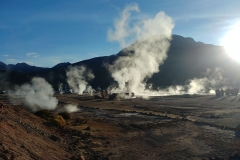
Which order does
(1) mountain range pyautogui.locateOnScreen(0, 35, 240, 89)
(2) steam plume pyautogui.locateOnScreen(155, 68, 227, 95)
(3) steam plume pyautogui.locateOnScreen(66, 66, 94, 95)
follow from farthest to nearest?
(1) mountain range pyautogui.locateOnScreen(0, 35, 240, 89)
(3) steam plume pyautogui.locateOnScreen(66, 66, 94, 95)
(2) steam plume pyautogui.locateOnScreen(155, 68, 227, 95)

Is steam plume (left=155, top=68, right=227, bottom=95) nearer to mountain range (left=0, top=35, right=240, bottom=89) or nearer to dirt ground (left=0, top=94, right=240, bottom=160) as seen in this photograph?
mountain range (left=0, top=35, right=240, bottom=89)

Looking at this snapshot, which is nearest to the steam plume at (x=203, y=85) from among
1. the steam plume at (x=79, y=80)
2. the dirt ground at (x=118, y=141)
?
the steam plume at (x=79, y=80)

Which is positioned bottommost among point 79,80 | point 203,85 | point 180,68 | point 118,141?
point 118,141

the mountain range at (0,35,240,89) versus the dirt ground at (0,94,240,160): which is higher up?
the mountain range at (0,35,240,89)

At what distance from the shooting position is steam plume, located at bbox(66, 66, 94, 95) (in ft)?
355

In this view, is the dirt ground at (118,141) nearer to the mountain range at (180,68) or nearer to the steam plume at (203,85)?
the steam plume at (203,85)

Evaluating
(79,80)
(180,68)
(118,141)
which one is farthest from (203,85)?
(118,141)

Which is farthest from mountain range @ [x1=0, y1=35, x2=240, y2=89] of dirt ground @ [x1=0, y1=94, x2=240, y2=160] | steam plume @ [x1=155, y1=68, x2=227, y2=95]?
dirt ground @ [x1=0, y1=94, x2=240, y2=160]

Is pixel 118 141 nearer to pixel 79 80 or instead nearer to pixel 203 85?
pixel 203 85

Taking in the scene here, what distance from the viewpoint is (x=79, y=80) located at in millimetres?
126750

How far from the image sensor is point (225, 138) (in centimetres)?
2017

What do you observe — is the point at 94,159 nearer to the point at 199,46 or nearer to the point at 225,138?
the point at 225,138

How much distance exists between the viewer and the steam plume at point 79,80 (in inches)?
4257

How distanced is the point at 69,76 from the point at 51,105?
306ft
